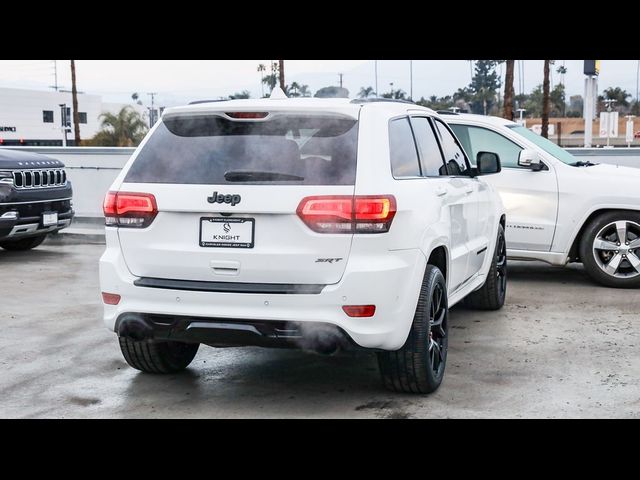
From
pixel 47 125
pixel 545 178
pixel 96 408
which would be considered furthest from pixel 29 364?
pixel 47 125

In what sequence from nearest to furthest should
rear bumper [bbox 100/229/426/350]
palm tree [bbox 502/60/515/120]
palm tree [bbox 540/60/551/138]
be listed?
rear bumper [bbox 100/229/426/350]
palm tree [bbox 502/60/515/120]
palm tree [bbox 540/60/551/138]

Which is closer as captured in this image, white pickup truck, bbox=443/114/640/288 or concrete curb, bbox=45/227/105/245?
white pickup truck, bbox=443/114/640/288

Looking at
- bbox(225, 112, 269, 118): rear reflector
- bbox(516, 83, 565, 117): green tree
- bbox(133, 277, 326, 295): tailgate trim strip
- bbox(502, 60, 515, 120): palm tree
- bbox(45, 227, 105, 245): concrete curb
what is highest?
bbox(516, 83, 565, 117): green tree

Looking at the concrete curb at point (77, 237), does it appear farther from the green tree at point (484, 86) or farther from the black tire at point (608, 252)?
the green tree at point (484, 86)

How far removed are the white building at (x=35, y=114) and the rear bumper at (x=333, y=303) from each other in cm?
7869

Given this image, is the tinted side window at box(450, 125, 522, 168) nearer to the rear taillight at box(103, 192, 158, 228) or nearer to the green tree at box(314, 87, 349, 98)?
the green tree at box(314, 87, 349, 98)

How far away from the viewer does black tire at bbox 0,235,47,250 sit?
42.2 feet

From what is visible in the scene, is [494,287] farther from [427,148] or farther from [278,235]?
[278,235]

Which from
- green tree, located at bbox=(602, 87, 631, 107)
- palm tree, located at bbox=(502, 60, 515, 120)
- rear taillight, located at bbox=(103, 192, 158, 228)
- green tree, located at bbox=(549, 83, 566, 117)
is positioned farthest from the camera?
green tree, located at bbox=(549, 83, 566, 117)

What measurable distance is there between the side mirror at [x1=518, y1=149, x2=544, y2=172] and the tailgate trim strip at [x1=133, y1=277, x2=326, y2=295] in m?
5.08

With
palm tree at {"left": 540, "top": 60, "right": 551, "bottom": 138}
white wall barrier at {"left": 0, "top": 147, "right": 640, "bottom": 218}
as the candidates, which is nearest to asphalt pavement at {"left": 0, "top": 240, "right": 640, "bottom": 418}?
white wall barrier at {"left": 0, "top": 147, "right": 640, "bottom": 218}

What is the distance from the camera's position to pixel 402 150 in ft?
18.8

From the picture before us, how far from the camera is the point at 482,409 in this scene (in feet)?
17.7
